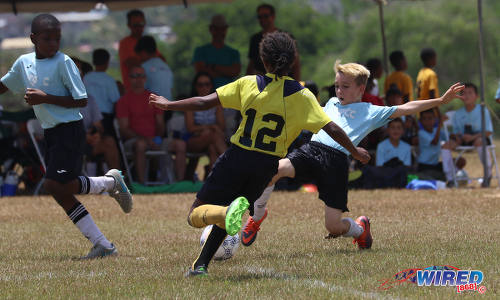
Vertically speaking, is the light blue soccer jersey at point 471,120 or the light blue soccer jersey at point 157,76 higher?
the light blue soccer jersey at point 157,76

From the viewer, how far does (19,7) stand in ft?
49.3

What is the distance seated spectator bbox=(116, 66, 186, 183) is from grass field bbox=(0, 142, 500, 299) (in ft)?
5.88

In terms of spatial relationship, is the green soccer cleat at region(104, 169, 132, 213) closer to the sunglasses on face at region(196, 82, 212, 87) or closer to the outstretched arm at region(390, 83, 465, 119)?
the outstretched arm at region(390, 83, 465, 119)

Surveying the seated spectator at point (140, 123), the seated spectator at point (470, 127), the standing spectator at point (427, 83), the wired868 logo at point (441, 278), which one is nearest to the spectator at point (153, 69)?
the seated spectator at point (140, 123)

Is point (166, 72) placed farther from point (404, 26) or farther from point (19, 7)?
point (404, 26)

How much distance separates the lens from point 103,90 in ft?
46.1

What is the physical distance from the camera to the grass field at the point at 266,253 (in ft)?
19.4

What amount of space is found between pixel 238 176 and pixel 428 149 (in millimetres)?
8521

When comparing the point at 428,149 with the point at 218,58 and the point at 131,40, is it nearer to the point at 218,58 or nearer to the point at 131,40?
the point at 218,58

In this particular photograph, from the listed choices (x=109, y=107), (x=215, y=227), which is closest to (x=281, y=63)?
(x=215, y=227)

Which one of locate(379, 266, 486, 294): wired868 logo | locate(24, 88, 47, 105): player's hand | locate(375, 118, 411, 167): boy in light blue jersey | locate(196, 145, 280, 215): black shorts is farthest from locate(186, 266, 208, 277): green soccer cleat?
locate(375, 118, 411, 167): boy in light blue jersey

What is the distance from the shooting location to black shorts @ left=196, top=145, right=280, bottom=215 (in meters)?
6.34

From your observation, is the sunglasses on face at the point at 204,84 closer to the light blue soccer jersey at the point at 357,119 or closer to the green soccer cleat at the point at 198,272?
the light blue soccer jersey at the point at 357,119

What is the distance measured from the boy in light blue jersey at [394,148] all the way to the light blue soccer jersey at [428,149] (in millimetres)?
547
